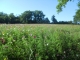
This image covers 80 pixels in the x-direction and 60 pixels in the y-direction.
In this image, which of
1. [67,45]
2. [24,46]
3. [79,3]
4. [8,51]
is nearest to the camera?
[8,51]

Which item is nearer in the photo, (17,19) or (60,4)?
(60,4)

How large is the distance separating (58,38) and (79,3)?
16.9 meters

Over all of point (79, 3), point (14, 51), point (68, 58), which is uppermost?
point (79, 3)

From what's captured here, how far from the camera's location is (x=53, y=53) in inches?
208

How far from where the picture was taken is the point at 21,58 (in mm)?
4867

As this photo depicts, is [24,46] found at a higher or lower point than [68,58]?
higher

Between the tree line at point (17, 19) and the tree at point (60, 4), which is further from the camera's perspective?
the tree line at point (17, 19)

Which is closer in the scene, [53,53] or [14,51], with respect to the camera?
[14,51]

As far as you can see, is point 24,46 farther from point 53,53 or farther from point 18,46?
point 53,53

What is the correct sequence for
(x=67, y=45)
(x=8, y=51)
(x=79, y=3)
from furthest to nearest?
1. (x=79, y=3)
2. (x=67, y=45)
3. (x=8, y=51)

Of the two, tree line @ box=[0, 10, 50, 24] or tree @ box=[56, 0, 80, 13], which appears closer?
tree @ box=[56, 0, 80, 13]

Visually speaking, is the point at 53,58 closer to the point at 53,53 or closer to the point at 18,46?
the point at 53,53

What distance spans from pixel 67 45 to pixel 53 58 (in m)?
0.90

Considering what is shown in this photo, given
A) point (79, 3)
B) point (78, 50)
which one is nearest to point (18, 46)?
point (78, 50)
